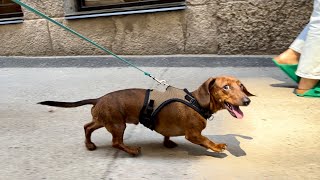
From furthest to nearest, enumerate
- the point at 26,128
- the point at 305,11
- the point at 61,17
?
the point at 61,17 < the point at 305,11 < the point at 26,128

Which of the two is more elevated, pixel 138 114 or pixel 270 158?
pixel 138 114

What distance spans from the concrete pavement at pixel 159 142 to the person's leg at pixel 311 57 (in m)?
0.21

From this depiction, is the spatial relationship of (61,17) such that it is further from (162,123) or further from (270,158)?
(270,158)

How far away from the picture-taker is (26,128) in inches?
130

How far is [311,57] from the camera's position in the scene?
3.81 meters

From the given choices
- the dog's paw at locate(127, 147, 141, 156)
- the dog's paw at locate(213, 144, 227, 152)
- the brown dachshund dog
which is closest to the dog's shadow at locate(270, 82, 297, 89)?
the brown dachshund dog

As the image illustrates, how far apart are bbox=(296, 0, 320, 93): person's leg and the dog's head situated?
5.19ft

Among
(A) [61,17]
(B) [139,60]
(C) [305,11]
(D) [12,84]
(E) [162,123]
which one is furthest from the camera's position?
(A) [61,17]

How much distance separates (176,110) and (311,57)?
1916mm

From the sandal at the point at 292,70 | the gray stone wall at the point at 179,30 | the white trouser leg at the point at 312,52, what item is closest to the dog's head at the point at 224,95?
the white trouser leg at the point at 312,52

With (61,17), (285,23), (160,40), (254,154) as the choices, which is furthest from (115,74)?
(254,154)

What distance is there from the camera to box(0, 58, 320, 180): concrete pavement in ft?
8.03

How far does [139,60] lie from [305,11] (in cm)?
230

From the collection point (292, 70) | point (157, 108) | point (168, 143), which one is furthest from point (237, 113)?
point (292, 70)
